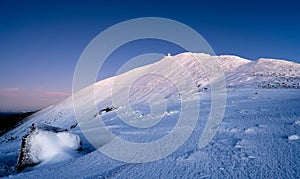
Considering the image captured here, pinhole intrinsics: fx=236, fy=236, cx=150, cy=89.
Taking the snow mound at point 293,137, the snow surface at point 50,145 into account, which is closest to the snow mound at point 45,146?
the snow surface at point 50,145

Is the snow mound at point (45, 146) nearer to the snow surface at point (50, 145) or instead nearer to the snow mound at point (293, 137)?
the snow surface at point (50, 145)

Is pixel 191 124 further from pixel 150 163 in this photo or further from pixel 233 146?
pixel 150 163

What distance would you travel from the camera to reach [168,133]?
20.1 feet

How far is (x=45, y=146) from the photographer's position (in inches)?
259

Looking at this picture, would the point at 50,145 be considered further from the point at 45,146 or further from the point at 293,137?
the point at 293,137

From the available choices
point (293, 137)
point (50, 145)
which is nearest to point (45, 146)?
point (50, 145)

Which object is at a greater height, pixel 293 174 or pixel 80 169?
pixel 80 169

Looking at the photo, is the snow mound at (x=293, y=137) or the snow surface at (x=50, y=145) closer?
the snow mound at (x=293, y=137)

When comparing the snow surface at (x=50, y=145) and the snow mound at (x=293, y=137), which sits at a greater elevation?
the snow surface at (x=50, y=145)

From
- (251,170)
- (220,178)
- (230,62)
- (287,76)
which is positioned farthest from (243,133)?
(230,62)

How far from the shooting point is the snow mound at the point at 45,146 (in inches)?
249

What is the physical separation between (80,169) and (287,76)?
19.0m

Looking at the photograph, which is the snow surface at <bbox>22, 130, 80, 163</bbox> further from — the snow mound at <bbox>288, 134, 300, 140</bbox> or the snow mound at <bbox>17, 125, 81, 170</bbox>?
the snow mound at <bbox>288, 134, 300, 140</bbox>

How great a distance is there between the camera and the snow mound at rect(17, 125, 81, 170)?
631 centimetres
